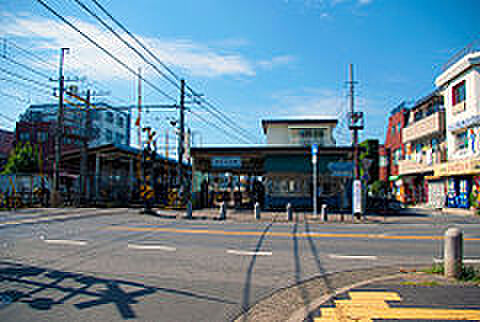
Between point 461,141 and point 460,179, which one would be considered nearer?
point 460,179

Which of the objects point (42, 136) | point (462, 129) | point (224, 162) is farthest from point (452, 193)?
point (42, 136)

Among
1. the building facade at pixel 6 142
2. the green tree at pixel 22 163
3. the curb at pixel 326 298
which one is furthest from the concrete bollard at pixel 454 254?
the building facade at pixel 6 142

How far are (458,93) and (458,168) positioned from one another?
646 cm

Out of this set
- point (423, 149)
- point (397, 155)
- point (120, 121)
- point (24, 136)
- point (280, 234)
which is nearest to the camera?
point (280, 234)

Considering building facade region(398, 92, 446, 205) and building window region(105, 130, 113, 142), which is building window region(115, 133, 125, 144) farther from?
building facade region(398, 92, 446, 205)

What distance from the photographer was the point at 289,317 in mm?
5055

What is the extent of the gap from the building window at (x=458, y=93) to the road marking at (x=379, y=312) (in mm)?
29629

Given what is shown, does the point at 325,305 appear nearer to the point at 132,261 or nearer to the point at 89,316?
the point at 89,316

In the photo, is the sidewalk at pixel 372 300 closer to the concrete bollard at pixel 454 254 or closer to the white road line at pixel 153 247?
the concrete bollard at pixel 454 254

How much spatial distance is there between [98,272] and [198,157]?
70.9 feet

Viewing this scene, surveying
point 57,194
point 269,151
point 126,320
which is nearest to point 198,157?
point 269,151

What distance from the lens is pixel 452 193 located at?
31.1 m

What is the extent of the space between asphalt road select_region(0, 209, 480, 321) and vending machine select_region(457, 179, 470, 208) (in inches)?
683

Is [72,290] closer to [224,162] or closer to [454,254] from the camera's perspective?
[454,254]
